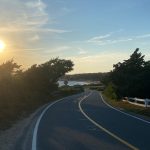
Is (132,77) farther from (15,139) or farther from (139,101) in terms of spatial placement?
(15,139)

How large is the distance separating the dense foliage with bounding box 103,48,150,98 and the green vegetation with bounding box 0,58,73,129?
8631 millimetres

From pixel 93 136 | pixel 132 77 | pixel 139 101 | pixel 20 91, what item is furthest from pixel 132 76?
pixel 93 136

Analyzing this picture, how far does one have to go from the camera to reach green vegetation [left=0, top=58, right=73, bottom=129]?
32438 millimetres

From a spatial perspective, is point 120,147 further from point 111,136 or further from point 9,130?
point 9,130

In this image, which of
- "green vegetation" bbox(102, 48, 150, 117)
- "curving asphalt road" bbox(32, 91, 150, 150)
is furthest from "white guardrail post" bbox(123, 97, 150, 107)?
"curving asphalt road" bbox(32, 91, 150, 150)

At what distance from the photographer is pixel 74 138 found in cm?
1819

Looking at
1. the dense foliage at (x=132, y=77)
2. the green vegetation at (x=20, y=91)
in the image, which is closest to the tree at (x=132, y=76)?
the dense foliage at (x=132, y=77)

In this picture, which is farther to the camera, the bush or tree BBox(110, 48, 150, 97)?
the bush

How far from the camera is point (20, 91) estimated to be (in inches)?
1737

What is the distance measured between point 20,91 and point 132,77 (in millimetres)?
12674

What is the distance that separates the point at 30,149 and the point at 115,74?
40.2 metres

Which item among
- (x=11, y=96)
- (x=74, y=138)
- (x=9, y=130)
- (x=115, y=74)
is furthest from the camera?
(x=115, y=74)

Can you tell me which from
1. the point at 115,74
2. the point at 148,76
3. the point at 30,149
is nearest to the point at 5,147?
the point at 30,149

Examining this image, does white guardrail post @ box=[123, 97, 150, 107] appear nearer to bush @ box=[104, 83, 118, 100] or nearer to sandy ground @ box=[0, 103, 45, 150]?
bush @ box=[104, 83, 118, 100]
